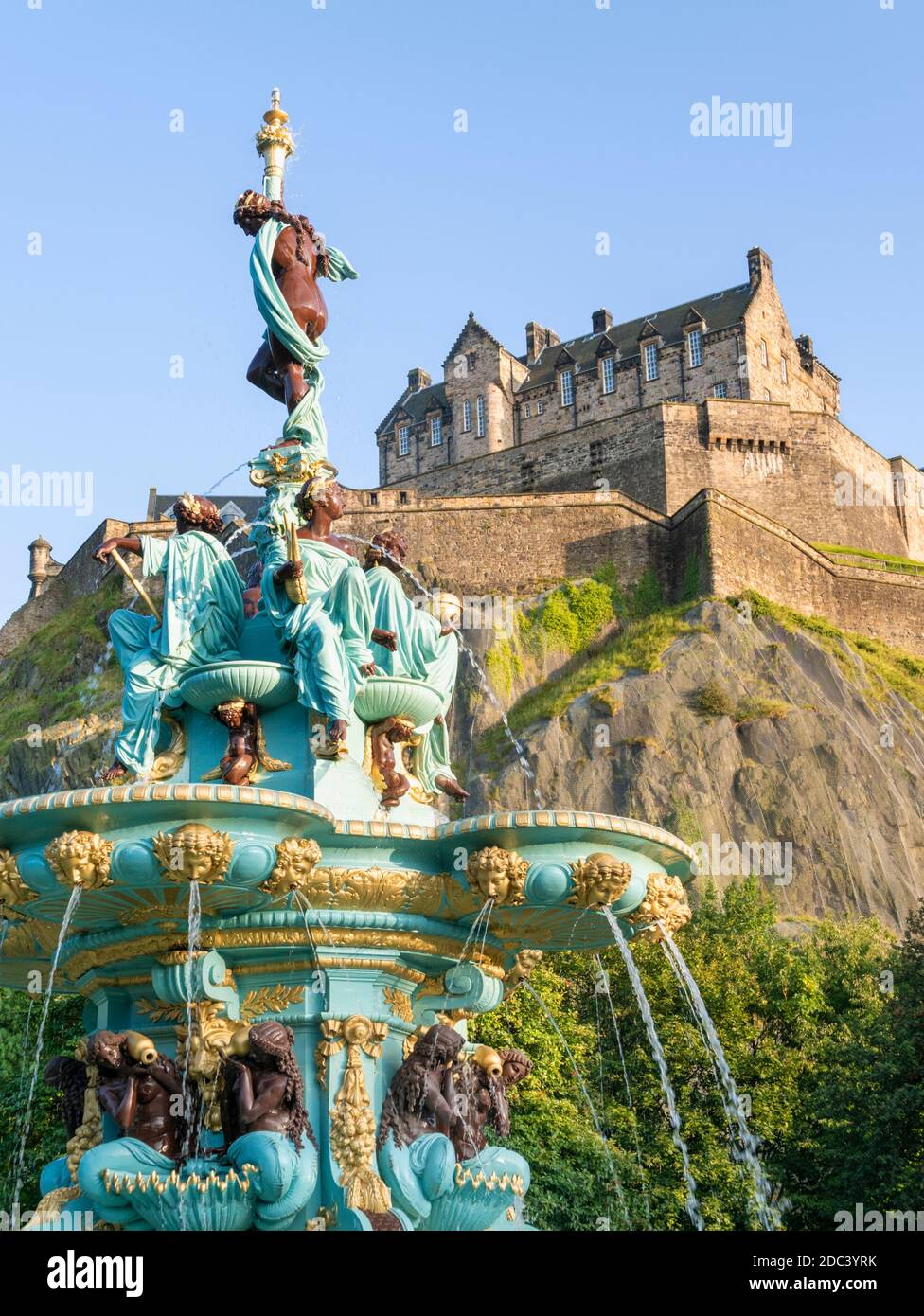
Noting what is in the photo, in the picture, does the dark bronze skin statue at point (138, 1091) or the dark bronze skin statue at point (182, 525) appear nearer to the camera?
the dark bronze skin statue at point (138, 1091)

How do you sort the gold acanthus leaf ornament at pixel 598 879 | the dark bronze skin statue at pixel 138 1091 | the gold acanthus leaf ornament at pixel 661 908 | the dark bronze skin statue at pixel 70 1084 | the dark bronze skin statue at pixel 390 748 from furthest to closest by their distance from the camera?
the dark bronze skin statue at pixel 390 748
the gold acanthus leaf ornament at pixel 661 908
the dark bronze skin statue at pixel 70 1084
the gold acanthus leaf ornament at pixel 598 879
the dark bronze skin statue at pixel 138 1091

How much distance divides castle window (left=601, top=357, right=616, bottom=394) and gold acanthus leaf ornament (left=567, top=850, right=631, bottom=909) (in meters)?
78.2

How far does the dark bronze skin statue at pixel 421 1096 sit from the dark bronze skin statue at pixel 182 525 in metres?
3.56

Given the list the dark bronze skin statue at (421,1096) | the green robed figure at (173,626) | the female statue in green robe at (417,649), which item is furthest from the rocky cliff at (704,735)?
the dark bronze skin statue at (421,1096)

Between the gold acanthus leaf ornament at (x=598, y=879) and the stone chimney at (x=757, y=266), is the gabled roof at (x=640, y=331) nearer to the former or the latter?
the stone chimney at (x=757, y=266)

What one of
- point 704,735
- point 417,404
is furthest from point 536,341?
point 704,735

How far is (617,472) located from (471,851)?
65.8 m

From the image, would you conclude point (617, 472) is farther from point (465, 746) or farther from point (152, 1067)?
point (152, 1067)

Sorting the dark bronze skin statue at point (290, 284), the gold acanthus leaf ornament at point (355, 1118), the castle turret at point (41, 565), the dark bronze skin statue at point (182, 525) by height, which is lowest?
the gold acanthus leaf ornament at point (355, 1118)

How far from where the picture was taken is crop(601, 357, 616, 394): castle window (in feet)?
290

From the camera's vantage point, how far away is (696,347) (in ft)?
284

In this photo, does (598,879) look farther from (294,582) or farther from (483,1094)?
(294,582)

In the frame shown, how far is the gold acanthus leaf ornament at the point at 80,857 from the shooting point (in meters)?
10.7
